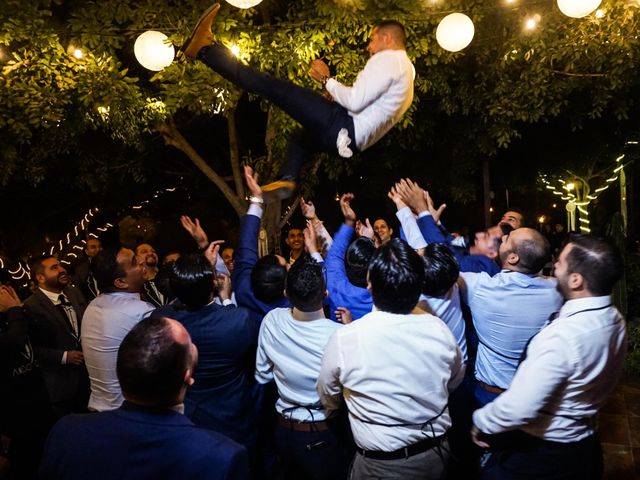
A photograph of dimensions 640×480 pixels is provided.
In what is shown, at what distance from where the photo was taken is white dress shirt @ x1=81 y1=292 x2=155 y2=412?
3.14m

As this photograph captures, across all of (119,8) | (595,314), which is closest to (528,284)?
(595,314)

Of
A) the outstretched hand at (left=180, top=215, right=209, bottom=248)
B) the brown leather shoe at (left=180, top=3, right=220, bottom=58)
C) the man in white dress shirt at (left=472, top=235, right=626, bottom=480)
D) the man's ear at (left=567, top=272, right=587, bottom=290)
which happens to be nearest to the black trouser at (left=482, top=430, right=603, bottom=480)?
the man in white dress shirt at (left=472, top=235, right=626, bottom=480)

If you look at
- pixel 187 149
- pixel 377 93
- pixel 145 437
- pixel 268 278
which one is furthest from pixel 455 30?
pixel 187 149

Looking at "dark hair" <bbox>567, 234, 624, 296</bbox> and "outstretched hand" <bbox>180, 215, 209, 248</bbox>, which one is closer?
"dark hair" <bbox>567, 234, 624, 296</bbox>

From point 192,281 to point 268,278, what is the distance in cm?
51

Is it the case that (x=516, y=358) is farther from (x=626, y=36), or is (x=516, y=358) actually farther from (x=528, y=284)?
(x=626, y=36)

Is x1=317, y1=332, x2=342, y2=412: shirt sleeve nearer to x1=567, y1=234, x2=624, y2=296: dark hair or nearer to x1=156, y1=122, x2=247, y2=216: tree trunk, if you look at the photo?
x1=567, y1=234, x2=624, y2=296: dark hair

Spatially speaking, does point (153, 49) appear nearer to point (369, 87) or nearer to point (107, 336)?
point (369, 87)

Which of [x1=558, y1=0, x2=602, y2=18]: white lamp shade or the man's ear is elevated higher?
[x1=558, y1=0, x2=602, y2=18]: white lamp shade

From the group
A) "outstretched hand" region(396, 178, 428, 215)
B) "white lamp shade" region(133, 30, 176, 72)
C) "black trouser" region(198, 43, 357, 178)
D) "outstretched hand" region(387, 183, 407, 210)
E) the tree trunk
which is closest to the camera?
"black trouser" region(198, 43, 357, 178)

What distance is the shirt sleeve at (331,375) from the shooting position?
215 centimetres

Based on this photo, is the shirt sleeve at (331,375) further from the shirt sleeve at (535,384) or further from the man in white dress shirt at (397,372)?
the shirt sleeve at (535,384)

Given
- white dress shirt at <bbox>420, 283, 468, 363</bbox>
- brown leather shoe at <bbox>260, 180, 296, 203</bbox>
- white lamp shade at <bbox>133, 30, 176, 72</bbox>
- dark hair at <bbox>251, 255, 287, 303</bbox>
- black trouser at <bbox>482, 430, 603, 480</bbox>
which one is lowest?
black trouser at <bbox>482, 430, 603, 480</bbox>

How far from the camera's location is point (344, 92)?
319 centimetres
